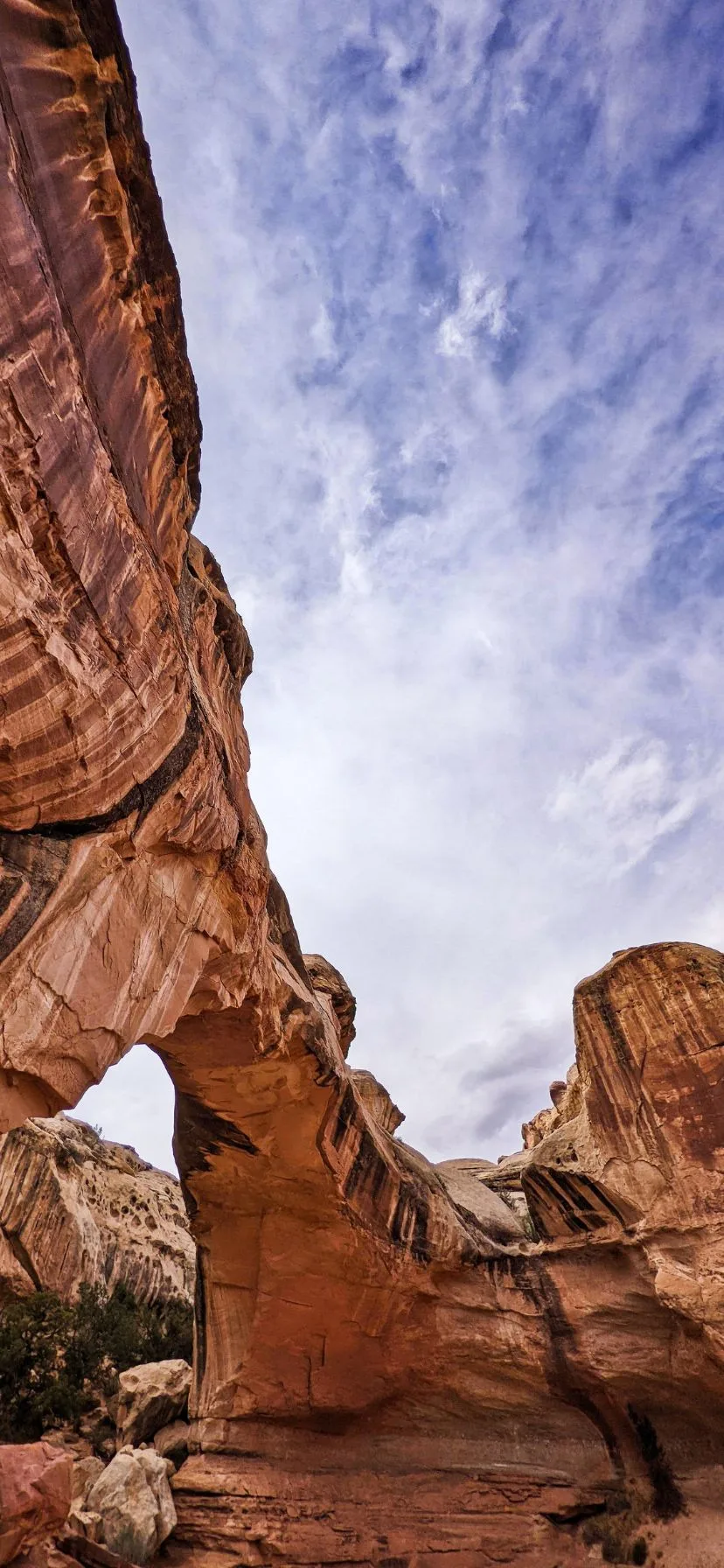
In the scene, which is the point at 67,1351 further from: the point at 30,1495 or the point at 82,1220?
the point at 30,1495

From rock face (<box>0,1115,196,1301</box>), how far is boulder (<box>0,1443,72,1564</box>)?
10.3 meters

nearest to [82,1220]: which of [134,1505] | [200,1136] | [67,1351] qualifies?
[67,1351]

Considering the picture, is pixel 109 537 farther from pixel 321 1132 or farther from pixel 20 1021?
pixel 321 1132

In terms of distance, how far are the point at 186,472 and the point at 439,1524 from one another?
57.7 feet

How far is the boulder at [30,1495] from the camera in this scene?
7961 millimetres

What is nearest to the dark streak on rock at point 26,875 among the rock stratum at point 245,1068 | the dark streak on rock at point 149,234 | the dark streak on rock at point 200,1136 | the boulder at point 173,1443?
the rock stratum at point 245,1068

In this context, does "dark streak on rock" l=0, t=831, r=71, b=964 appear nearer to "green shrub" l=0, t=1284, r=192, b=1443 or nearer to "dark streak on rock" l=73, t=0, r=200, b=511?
"dark streak on rock" l=73, t=0, r=200, b=511

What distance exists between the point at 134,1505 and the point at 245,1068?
23.7 feet

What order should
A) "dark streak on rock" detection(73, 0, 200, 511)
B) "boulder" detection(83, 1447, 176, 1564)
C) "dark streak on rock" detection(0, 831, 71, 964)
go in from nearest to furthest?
"dark streak on rock" detection(73, 0, 200, 511) → "dark streak on rock" detection(0, 831, 71, 964) → "boulder" detection(83, 1447, 176, 1564)

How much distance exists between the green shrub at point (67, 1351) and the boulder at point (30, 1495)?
6422 millimetres

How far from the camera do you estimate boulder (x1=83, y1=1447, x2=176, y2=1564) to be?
34.9ft

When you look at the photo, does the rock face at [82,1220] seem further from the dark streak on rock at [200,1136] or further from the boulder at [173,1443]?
the dark streak on rock at [200,1136]

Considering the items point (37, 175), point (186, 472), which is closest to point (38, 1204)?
point (186, 472)

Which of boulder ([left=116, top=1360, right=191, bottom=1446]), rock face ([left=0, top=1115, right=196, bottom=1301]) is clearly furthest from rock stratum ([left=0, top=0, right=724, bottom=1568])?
rock face ([left=0, top=1115, right=196, bottom=1301])
